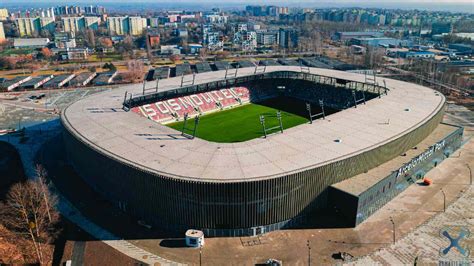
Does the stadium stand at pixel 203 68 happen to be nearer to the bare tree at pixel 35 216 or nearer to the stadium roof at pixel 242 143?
the stadium roof at pixel 242 143

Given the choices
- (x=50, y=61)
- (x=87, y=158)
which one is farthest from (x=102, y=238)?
(x=50, y=61)

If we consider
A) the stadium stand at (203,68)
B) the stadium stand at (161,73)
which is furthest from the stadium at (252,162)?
the stadium stand at (203,68)

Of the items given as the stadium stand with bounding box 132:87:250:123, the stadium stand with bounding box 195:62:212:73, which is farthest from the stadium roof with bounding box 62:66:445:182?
the stadium stand with bounding box 195:62:212:73

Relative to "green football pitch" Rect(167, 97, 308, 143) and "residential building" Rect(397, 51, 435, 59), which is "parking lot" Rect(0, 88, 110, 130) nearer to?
"green football pitch" Rect(167, 97, 308, 143)

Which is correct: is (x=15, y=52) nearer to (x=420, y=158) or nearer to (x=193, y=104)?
(x=193, y=104)

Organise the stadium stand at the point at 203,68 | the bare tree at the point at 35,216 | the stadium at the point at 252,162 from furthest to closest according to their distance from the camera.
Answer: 1. the stadium stand at the point at 203,68
2. the stadium at the point at 252,162
3. the bare tree at the point at 35,216

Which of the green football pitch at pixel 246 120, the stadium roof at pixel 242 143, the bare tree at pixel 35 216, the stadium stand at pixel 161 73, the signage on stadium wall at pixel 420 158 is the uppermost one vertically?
the stadium roof at pixel 242 143
